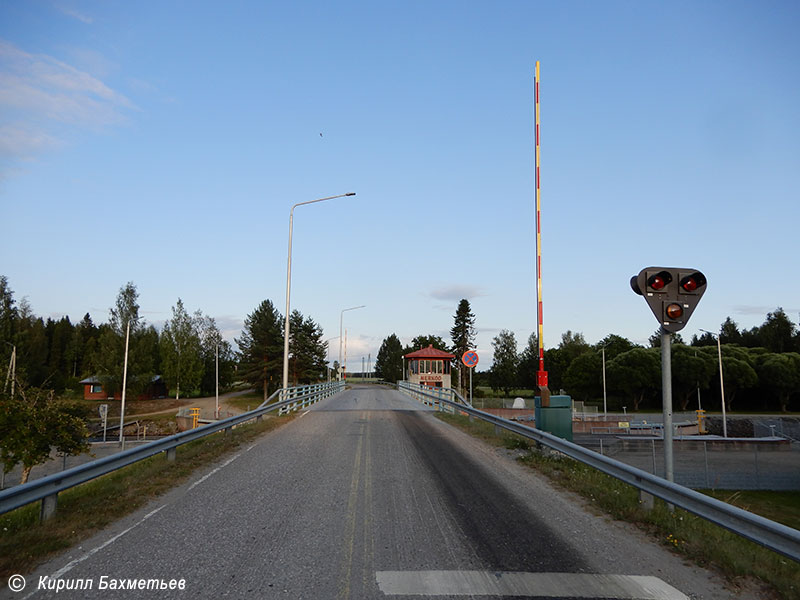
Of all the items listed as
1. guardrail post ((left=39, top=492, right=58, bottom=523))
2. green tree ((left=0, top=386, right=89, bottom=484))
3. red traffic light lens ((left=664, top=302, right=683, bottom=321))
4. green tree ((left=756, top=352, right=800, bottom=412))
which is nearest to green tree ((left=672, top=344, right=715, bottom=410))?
green tree ((left=756, top=352, right=800, bottom=412))

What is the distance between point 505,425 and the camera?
13789mm

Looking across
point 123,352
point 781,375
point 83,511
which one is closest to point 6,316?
point 123,352

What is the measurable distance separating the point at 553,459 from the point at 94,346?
10998cm

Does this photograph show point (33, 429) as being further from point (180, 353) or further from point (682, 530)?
point (180, 353)

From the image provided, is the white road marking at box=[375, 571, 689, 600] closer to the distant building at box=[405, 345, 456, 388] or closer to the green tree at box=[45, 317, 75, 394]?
the distant building at box=[405, 345, 456, 388]

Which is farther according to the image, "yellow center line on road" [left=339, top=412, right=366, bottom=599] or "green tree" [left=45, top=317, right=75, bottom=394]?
"green tree" [left=45, top=317, right=75, bottom=394]

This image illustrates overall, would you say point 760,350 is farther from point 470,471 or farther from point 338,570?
point 338,570

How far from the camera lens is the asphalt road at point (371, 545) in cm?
472

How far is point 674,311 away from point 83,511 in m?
8.25

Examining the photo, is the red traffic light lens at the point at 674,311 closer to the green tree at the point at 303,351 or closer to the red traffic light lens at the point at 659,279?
the red traffic light lens at the point at 659,279

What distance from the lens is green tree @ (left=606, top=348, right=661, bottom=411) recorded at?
73625 mm

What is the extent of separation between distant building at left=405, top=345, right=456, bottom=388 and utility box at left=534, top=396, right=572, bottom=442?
54.1m

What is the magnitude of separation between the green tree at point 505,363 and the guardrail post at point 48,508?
358 feet

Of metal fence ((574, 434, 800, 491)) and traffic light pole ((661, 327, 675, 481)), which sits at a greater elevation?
traffic light pole ((661, 327, 675, 481))
